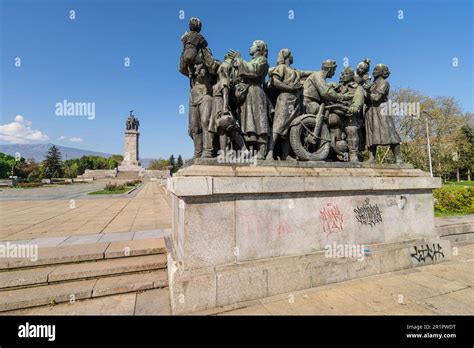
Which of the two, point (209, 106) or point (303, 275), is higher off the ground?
point (209, 106)

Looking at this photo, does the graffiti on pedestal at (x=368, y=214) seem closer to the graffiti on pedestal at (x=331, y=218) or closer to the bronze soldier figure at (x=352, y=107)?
the graffiti on pedestal at (x=331, y=218)

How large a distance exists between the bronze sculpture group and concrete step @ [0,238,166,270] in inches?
100

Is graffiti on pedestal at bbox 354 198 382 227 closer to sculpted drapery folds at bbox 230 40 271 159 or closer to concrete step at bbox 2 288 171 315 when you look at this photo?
sculpted drapery folds at bbox 230 40 271 159

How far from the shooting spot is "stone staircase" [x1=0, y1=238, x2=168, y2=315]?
3.88 meters

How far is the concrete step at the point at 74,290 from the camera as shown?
12.2 ft

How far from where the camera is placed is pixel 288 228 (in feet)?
14.1

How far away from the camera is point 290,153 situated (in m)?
5.29

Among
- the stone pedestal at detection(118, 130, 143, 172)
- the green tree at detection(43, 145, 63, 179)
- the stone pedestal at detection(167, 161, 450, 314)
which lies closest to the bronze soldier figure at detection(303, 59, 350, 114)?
the stone pedestal at detection(167, 161, 450, 314)

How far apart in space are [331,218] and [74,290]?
4.85 meters

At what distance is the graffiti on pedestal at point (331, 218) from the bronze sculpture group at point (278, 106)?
3.60 feet

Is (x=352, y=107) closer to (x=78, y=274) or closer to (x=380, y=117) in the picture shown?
(x=380, y=117)
